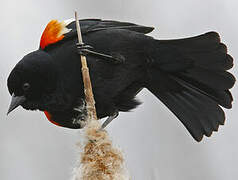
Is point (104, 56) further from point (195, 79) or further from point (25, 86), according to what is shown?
point (195, 79)

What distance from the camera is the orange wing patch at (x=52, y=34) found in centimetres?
243

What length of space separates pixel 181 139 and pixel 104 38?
48.8 inches

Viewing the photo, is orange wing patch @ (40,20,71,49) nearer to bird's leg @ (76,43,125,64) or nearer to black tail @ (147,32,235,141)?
bird's leg @ (76,43,125,64)

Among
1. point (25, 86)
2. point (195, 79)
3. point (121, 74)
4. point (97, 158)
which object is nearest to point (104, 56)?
point (121, 74)

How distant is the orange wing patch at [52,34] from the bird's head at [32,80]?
0.36 ft

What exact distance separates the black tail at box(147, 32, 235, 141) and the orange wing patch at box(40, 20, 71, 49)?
0.50 metres

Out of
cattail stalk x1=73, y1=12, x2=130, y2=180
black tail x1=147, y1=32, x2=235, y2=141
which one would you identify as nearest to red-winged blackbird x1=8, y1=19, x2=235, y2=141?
black tail x1=147, y1=32, x2=235, y2=141

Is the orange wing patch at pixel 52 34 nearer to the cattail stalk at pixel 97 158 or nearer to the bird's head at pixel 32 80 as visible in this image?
the bird's head at pixel 32 80

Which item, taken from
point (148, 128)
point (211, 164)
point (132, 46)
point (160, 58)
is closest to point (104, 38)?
point (132, 46)

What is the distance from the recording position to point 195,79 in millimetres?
2697

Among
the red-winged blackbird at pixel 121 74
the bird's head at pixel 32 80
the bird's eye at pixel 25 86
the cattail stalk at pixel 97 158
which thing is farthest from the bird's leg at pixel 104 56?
the cattail stalk at pixel 97 158

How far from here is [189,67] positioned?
2678 mm

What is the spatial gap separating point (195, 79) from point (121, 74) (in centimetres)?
49

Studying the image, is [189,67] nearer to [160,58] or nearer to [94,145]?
[160,58]
